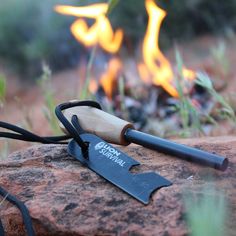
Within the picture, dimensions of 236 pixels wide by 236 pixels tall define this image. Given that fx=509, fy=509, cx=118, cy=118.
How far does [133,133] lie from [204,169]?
6.8 inches

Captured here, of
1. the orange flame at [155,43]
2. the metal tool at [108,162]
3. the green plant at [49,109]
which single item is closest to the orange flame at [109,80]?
the orange flame at [155,43]

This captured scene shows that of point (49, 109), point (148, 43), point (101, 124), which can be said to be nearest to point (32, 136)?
point (101, 124)

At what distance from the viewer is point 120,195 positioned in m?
0.82

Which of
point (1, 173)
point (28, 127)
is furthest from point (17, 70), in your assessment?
point (1, 173)

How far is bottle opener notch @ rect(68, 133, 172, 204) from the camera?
815mm

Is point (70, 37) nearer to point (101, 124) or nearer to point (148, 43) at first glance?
point (148, 43)

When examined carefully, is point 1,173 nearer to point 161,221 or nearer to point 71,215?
point 71,215

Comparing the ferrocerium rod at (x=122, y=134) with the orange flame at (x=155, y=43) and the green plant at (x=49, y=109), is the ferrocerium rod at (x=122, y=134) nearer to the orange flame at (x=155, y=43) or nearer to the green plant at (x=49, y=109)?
the green plant at (x=49, y=109)

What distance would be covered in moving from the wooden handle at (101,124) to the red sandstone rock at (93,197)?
6 cm

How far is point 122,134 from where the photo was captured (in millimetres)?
962

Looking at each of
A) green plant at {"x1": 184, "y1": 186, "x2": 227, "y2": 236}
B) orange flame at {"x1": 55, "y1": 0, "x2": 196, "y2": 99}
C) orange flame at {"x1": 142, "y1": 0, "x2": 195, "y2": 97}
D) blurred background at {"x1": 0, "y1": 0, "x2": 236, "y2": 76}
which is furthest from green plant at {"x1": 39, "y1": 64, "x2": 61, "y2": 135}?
blurred background at {"x1": 0, "y1": 0, "x2": 236, "y2": 76}

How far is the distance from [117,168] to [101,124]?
0.15 meters

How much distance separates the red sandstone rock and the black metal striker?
0.02 meters

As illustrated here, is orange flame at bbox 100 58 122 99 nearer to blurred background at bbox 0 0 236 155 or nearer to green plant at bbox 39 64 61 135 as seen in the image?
green plant at bbox 39 64 61 135
